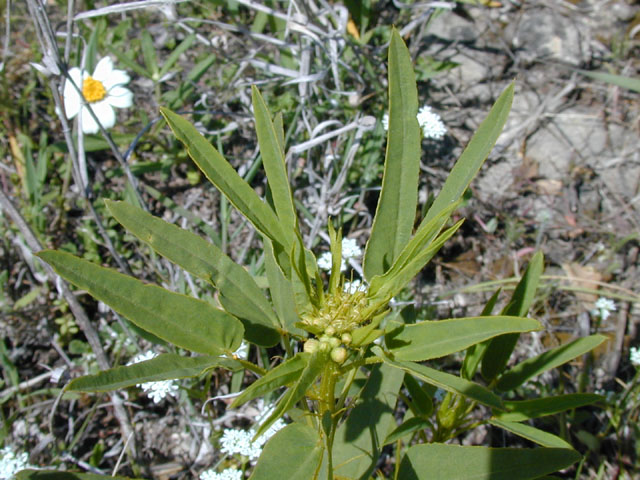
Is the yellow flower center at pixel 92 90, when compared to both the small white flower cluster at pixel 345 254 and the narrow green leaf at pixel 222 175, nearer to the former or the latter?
the small white flower cluster at pixel 345 254

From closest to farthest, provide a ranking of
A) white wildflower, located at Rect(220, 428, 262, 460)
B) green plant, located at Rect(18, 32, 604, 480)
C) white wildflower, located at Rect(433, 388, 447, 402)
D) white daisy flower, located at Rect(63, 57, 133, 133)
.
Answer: green plant, located at Rect(18, 32, 604, 480)
white wildflower, located at Rect(220, 428, 262, 460)
white wildflower, located at Rect(433, 388, 447, 402)
white daisy flower, located at Rect(63, 57, 133, 133)

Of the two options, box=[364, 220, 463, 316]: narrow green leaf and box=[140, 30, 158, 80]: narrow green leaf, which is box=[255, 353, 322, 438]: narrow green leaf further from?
box=[140, 30, 158, 80]: narrow green leaf

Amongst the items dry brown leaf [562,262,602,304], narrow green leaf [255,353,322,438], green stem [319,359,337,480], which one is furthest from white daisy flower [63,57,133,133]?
dry brown leaf [562,262,602,304]

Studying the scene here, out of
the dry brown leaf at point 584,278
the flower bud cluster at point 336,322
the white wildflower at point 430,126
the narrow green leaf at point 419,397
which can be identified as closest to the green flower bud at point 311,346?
the flower bud cluster at point 336,322

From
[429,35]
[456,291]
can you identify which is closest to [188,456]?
[456,291]

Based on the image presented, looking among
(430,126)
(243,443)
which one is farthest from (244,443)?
(430,126)

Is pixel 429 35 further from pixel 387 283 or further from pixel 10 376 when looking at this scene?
pixel 10 376

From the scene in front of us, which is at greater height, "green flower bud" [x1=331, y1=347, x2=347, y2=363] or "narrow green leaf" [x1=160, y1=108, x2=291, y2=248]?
"narrow green leaf" [x1=160, y1=108, x2=291, y2=248]

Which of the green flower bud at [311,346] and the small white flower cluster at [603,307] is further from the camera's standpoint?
the small white flower cluster at [603,307]
